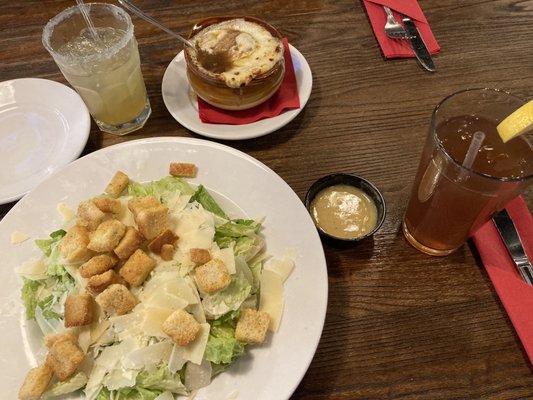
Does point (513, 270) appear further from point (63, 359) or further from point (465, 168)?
point (63, 359)

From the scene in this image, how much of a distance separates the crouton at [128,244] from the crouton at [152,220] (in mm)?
21

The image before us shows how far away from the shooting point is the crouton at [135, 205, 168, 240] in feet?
4.12

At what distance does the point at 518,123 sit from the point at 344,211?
1.91 ft

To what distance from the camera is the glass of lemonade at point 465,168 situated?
1193mm

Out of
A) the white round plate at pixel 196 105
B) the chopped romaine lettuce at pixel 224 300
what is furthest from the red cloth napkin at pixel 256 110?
the chopped romaine lettuce at pixel 224 300

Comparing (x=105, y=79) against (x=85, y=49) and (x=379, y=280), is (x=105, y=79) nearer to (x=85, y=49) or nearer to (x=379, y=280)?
(x=85, y=49)

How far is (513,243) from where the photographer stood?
4.66 ft

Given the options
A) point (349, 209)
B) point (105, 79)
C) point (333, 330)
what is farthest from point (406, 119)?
point (105, 79)

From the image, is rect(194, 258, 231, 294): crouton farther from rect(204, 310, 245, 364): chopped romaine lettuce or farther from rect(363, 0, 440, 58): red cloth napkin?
rect(363, 0, 440, 58): red cloth napkin

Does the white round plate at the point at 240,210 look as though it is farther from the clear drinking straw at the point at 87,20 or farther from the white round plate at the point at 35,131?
the clear drinking straw at the point at 87,20

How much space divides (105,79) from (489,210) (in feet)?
4.55

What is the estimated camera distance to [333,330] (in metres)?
1.30

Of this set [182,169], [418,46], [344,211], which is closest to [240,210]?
[182,169]

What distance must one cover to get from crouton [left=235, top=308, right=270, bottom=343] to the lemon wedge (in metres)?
0.81
